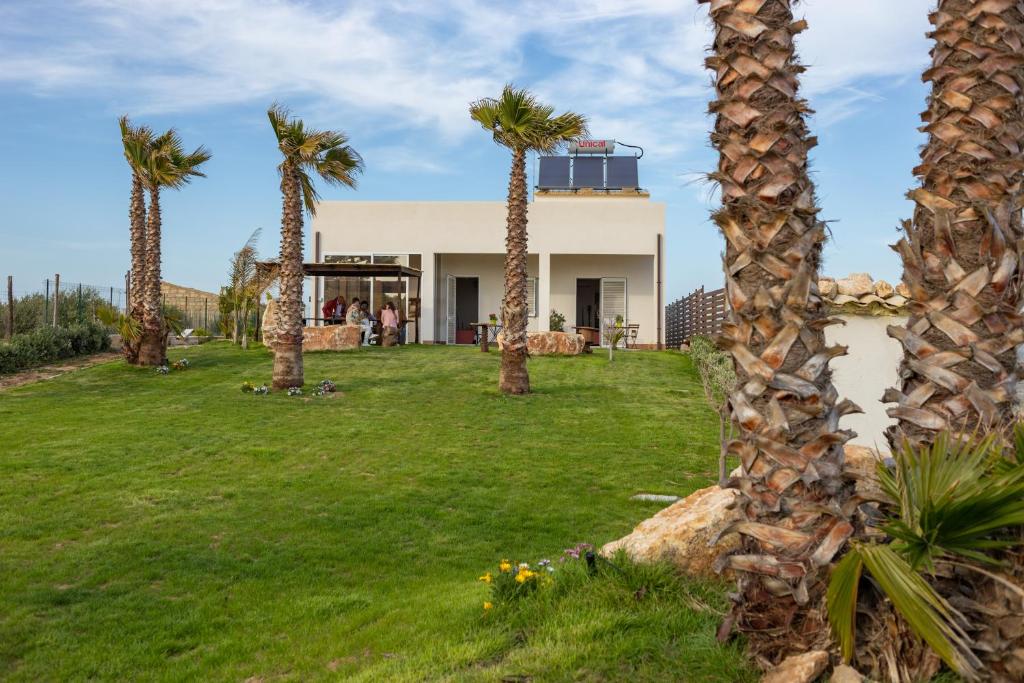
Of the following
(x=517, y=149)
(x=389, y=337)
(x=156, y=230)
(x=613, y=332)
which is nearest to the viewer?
(x=517, y=149)

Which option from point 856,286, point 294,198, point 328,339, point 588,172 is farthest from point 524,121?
point 588,172

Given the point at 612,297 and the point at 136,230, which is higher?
the point at 136,230

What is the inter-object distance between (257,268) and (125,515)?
1866cm

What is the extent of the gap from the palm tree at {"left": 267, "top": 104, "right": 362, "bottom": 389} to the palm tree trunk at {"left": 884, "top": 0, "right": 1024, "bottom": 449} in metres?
13.0

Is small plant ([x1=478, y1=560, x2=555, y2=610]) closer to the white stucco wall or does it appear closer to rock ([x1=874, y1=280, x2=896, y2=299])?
the white stucco wall

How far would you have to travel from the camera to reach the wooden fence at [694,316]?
70.6ft

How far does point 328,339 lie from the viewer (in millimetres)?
21797

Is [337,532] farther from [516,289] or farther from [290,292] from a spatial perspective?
[290,292]

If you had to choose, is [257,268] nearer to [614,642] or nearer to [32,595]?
[32,595]

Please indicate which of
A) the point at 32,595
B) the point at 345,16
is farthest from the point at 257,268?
the point at 32,595

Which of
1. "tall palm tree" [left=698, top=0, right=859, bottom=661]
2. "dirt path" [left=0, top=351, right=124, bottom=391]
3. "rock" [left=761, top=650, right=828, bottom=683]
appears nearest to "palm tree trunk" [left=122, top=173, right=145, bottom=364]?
"dirt path" [left=0, top=351, right=124, bottom=391]

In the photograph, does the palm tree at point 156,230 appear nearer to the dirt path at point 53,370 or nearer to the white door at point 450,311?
the dirt path at point 53,370

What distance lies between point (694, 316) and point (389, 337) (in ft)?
33.7

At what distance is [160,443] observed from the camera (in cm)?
1053
